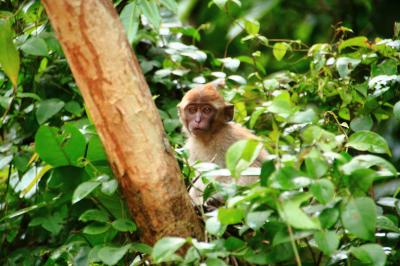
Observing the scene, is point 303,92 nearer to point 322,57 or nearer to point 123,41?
point 322,57

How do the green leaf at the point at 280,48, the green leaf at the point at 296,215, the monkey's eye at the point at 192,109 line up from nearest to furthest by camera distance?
1. the green leaf at the point at 296,215
2. the green leaf at the point at 280,48
3. the monkey's eye at the point at 192,109

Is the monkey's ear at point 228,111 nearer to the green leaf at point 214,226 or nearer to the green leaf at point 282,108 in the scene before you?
the green leaf at point 282,108

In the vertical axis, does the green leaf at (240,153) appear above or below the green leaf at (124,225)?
above

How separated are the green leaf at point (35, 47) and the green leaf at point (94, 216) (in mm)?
1691

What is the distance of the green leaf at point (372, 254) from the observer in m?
3.02

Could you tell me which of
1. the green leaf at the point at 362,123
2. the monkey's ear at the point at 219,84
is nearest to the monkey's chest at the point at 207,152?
the monkey's ear at the point at 219,84

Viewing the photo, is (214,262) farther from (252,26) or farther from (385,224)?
(252,26)

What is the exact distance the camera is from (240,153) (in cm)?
290

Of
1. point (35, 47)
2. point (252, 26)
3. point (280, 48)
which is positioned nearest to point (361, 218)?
point (280, 48)

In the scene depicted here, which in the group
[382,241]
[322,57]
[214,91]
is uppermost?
[322,57]

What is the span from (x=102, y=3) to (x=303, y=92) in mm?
2392

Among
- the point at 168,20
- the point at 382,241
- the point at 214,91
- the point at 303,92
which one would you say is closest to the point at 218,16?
the point at 168,20

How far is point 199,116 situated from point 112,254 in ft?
8.88

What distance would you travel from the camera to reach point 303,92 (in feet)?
18.4
